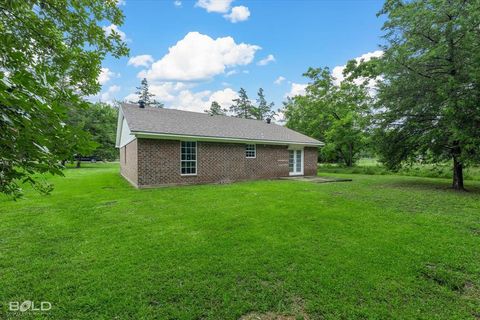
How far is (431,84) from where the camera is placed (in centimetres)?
986

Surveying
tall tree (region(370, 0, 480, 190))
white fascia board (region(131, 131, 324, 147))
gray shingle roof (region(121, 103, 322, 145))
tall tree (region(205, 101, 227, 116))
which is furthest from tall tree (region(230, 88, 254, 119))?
tall tree (region(370, 0, 480, 190))

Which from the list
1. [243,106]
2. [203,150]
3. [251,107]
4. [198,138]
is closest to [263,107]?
[251,107]

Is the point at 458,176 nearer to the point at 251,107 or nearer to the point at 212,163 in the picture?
the point at 212,163

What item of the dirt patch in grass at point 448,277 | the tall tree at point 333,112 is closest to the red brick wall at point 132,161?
the dirt patch in grass at point 448,277

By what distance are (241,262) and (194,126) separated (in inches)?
397

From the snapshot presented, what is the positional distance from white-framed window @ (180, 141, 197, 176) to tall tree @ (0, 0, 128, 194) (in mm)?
7141

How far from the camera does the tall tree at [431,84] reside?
28.6 feet

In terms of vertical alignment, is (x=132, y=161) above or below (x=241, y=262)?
above

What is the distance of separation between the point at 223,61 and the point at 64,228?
76.3ft

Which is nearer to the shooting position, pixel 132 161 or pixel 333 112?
pixel 132 161

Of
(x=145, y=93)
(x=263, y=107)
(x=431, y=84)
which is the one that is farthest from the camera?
(x=145, y=93)

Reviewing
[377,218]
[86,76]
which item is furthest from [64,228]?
[377,218]

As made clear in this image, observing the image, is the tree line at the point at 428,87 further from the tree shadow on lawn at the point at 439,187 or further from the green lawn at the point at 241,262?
the green lawn at the point at 241,262

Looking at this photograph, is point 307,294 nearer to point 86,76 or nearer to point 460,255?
point 460,255
